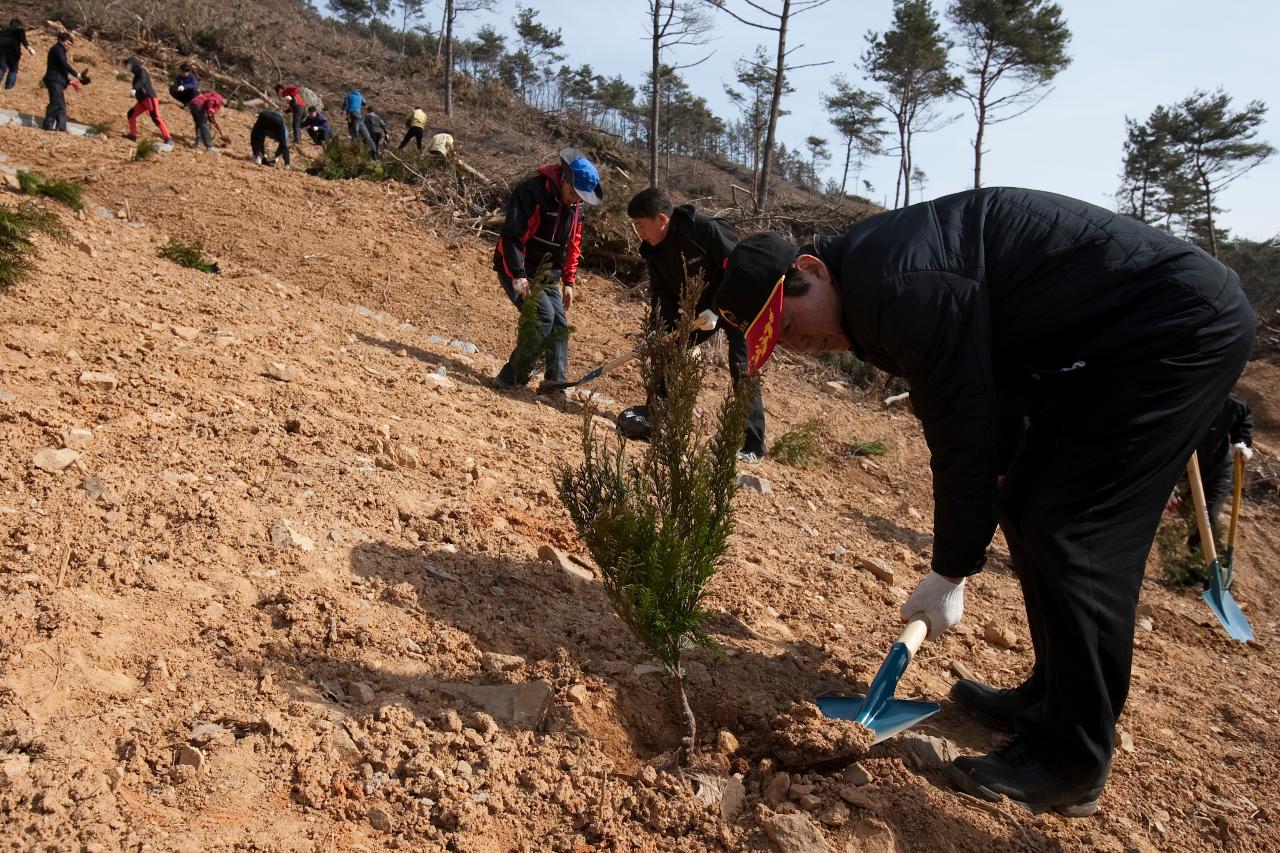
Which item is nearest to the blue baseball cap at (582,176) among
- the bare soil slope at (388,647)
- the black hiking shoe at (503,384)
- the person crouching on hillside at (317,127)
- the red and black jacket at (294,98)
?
the black hiking shoe at (503,384)

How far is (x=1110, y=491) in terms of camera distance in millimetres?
2070

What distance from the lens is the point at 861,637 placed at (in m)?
3.24

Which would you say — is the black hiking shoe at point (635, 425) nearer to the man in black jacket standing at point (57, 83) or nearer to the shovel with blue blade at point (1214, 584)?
the shovel with blue blade at point (1214, 584)

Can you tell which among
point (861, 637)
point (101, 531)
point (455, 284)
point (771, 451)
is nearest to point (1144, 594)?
point (771, 451)

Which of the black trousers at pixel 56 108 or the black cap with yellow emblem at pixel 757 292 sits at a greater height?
the black trousers at pixel 56 108

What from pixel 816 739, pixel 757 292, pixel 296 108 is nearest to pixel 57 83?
pixel 296 108

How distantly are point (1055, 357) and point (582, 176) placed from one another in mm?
3834

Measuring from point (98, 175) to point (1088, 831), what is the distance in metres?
10.5

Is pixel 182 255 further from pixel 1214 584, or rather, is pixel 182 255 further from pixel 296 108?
pixel 296 108

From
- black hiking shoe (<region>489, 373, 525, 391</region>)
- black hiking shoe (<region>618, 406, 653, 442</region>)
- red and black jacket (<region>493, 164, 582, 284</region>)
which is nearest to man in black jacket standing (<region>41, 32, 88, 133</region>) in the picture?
red and black jacket (<region>493, 164, 582, 284</region>)

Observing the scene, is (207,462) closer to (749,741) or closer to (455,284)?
(749,741)

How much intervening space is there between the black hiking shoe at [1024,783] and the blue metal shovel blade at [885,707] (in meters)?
0.18

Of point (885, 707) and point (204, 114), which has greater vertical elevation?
point (204, 114)

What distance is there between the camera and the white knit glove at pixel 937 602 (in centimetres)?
225
